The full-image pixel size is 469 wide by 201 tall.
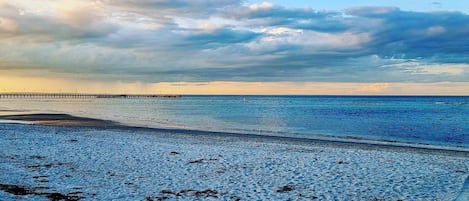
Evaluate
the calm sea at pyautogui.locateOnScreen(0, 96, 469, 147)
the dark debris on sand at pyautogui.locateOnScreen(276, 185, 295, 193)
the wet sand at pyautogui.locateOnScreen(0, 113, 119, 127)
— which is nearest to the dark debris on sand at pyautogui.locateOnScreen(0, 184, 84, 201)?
the dark debris on sand at pyautogui.locateOnScreen(276, 185, 295, 193)

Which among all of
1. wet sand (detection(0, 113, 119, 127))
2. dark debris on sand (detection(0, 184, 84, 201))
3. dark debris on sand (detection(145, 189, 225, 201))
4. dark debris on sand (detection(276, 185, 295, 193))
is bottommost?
wet sand (detection(0, 113, 119, 127))

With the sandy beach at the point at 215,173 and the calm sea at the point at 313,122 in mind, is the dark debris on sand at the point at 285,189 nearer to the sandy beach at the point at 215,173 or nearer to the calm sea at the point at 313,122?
the sandy beach at the point at 215,173

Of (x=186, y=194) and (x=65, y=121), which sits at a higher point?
(x=186, y=194)

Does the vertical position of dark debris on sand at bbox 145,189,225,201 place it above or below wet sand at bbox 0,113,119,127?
above

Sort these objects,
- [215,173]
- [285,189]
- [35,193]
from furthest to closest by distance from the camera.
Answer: [215,173], [285,189], [35,193]

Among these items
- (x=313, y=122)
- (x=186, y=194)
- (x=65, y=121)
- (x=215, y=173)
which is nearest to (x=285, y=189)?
(x=186, y=194)

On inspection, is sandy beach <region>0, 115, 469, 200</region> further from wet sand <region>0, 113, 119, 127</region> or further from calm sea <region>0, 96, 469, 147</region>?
wet sand <region>0, 113, 119, 127</region>

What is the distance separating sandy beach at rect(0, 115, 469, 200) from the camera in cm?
1255

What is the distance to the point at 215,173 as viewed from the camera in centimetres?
1559

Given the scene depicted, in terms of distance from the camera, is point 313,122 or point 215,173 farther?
point 313,122

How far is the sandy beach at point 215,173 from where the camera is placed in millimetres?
12555

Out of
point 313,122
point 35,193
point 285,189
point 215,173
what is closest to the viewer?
point 35,193

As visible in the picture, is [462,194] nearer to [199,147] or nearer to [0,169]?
[199,147]

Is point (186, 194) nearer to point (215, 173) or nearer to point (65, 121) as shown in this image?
point (215, 173)
